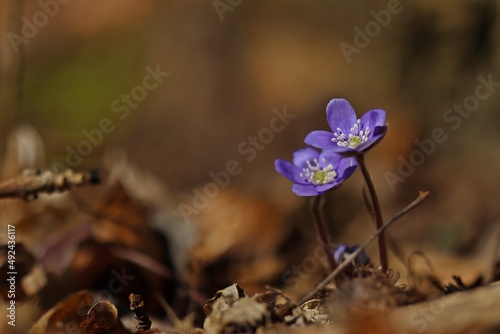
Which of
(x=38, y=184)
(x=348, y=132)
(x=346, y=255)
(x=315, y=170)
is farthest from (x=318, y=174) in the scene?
(x=38, y=184)

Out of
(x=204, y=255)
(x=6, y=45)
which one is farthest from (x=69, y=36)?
(x=204, y=255)

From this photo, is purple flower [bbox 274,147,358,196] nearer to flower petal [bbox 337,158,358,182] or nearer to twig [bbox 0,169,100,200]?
flower petal [bbox 337,158,358,182]

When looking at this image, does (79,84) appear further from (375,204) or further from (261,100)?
(375,204)

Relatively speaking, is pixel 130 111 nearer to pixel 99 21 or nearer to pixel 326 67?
pixel 99 21

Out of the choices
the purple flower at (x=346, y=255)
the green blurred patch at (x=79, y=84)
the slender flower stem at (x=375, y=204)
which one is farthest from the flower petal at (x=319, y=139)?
the green blurred patch at (x=79, y=84)

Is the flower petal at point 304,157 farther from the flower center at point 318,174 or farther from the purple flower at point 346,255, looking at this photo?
the purple flower at point 346,255

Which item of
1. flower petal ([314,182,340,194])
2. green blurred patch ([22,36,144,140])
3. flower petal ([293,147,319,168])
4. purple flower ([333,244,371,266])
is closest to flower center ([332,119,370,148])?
flower petal ([314,182,340,194])

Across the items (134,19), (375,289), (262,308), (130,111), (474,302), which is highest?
(134,19)
